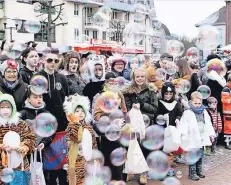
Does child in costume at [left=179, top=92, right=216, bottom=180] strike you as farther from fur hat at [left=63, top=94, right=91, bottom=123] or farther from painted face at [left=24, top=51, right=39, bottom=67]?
painted face at [left=24, top=51, right=39, bottom=67]

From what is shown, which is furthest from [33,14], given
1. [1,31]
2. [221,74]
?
[221,74]

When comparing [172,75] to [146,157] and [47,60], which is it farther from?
[47,60]

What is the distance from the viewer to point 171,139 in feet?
19.4

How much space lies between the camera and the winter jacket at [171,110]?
609cm

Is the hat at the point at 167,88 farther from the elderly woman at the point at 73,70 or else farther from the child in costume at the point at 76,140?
the child in costume at the point at 76,140

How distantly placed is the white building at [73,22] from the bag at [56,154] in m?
21.4

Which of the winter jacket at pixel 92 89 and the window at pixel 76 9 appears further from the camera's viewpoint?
the window at pixel 76 9

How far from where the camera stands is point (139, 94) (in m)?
5.94

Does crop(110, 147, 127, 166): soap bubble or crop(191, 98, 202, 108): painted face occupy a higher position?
crop(191, 98, 202, 108): painted face

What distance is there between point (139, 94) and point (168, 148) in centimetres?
85

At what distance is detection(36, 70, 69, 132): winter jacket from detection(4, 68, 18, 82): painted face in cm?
38

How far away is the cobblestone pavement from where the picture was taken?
5883mm

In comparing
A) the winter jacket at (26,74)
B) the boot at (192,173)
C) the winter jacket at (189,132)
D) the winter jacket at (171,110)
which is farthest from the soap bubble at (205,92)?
the winter jacket at (26,74)

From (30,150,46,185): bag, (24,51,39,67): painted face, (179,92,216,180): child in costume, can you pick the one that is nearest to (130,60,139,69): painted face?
(179,92,216,180): child in costume
